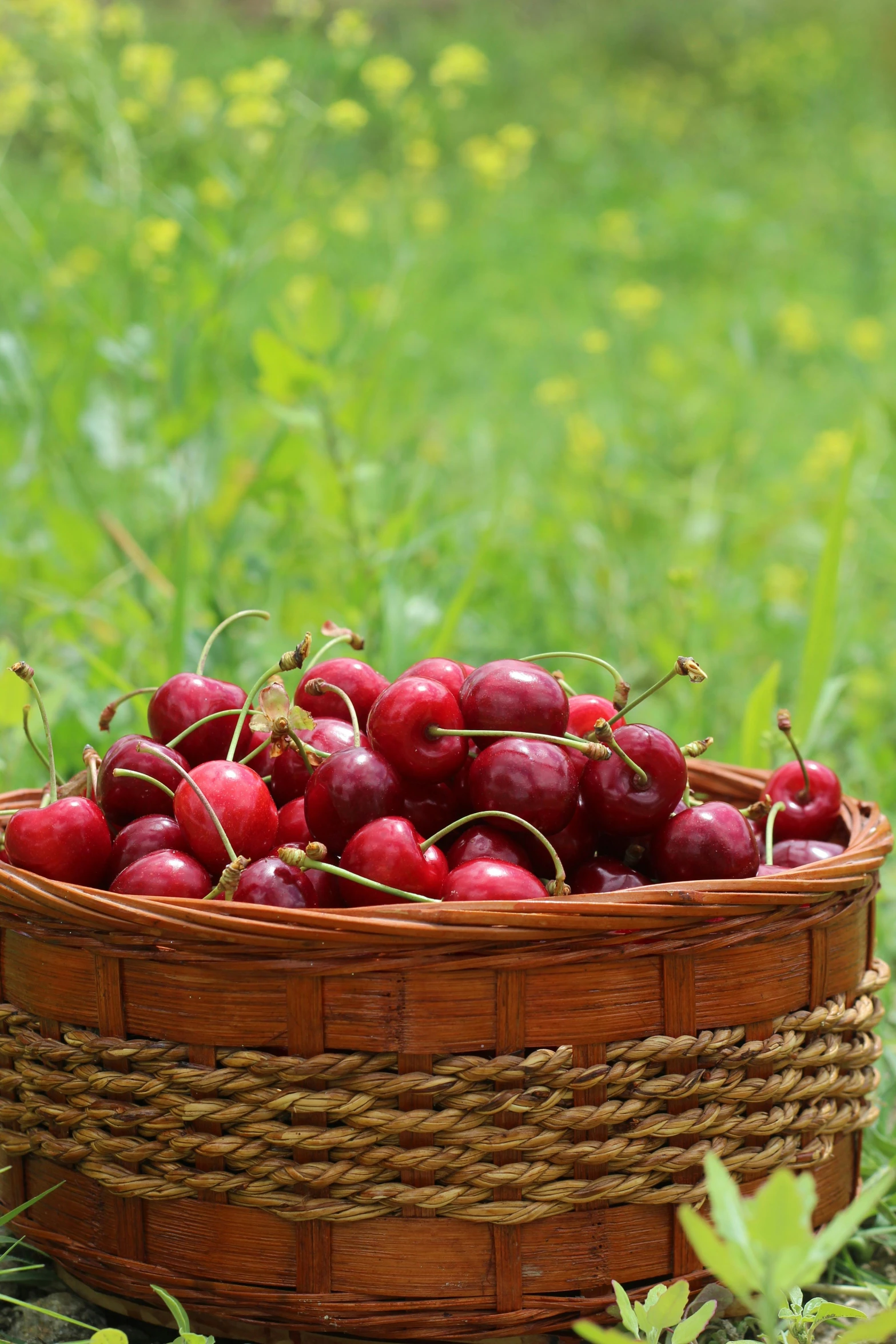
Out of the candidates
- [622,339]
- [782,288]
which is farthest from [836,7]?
[622,339]

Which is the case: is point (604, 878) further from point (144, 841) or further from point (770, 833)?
point (144, 841)

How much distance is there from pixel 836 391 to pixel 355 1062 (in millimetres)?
3895

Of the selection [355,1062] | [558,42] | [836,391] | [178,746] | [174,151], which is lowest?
[355,1062]

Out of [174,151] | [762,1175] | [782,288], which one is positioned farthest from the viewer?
[782,288]

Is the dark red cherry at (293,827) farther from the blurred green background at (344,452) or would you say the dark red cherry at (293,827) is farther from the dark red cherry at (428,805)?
Result: the blurred green background at (344,452)

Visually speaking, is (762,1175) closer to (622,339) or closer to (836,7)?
(622,339)

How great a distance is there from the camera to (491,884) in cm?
90

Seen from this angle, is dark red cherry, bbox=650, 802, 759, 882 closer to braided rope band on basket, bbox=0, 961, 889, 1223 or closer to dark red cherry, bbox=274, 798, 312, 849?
braided rope band on basket, bbox=0, 961, 889, 1223

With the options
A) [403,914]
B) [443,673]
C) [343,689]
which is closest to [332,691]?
[343,689]

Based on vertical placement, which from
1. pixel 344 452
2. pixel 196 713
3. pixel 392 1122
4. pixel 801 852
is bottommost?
pixel 392 1122

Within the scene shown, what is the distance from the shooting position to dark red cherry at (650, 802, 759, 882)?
961 mm

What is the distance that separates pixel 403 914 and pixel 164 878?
0.20 meters

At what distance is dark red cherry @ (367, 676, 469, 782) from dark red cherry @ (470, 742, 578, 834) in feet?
0.12

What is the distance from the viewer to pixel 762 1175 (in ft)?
3.17
